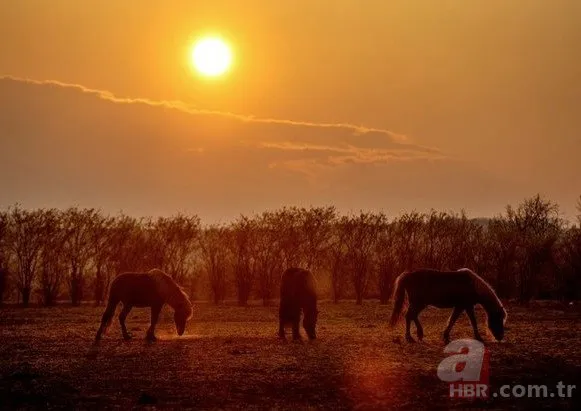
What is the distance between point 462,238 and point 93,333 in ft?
150

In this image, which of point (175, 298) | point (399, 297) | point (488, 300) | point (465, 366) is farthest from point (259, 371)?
point (488, 300)

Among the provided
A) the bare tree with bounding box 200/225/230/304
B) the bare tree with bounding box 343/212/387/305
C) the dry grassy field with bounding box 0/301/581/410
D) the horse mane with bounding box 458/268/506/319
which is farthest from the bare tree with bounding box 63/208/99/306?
the horse mane with bounding box 458/268/506/319

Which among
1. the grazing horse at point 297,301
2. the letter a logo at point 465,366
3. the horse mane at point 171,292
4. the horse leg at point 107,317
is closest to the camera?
the letter a logo at point 465,366

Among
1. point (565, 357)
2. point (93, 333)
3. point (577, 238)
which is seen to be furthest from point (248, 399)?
point (577, 238)

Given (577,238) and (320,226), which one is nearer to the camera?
(577,238)

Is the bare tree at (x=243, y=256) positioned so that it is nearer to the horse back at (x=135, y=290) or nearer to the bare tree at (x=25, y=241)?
the bare tree at (x=25, y=241)

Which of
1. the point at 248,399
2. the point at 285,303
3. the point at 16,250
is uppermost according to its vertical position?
the point at 16,250

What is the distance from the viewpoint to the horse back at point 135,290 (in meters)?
21.6

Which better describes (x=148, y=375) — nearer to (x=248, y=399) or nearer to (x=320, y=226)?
(x=248, y=399)

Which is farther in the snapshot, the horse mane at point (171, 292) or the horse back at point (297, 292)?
the horse mane at point (171, 292)

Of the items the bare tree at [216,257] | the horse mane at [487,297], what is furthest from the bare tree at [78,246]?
the horse mane at [487,297]

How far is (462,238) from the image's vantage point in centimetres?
6378

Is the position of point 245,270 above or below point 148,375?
above

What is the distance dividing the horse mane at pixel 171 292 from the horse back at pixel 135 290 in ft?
0.74
